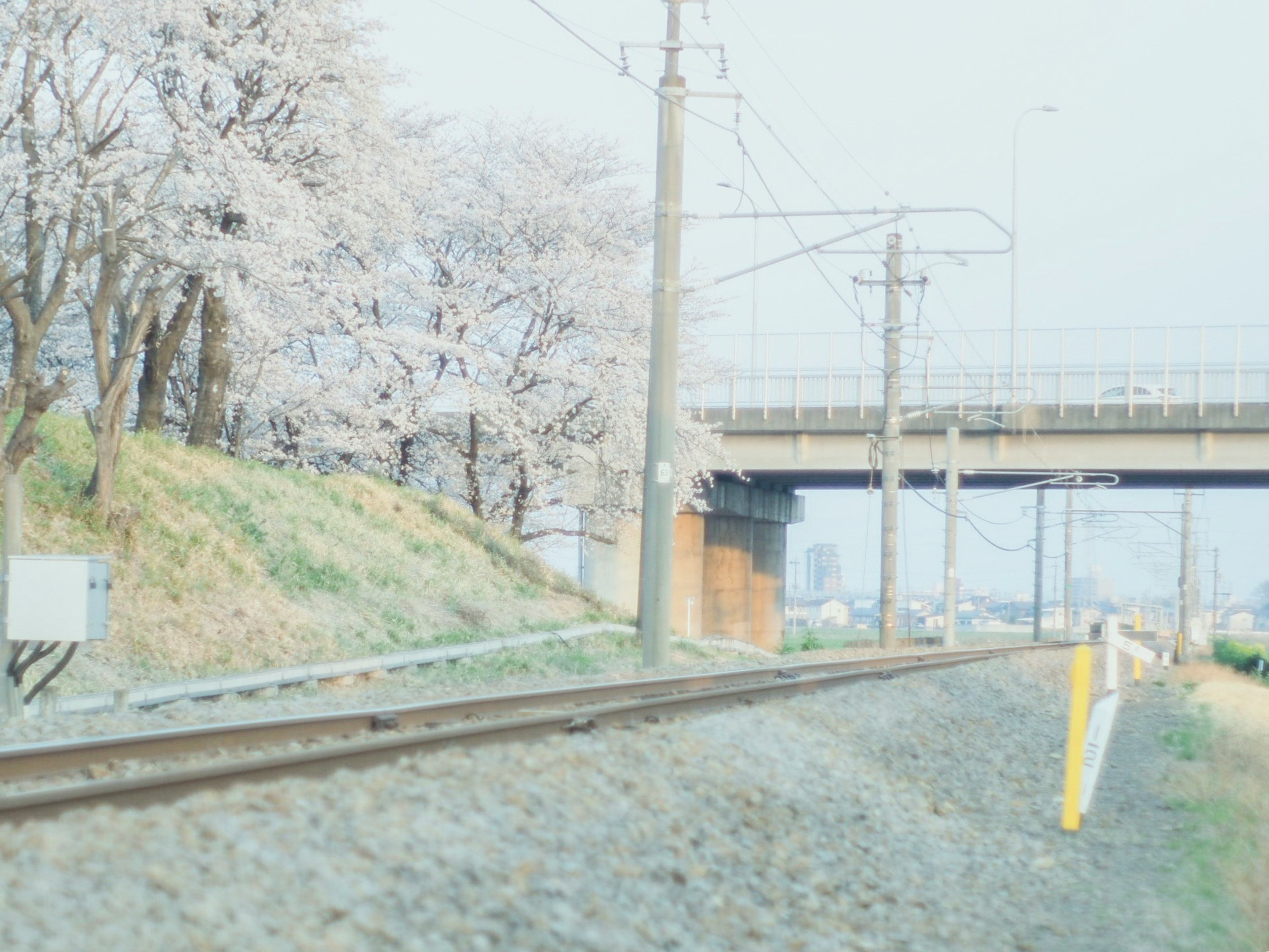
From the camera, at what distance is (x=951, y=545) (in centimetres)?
3884

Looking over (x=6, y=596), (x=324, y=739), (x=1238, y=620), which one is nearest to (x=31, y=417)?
(x=6, y=596)

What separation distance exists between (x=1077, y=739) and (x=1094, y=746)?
0.25 meters

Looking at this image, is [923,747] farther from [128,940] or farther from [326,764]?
[128,940]

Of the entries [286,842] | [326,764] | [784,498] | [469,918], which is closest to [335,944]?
[469,918]

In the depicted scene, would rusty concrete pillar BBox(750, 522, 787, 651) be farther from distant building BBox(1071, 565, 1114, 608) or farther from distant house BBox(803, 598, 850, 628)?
distant house BBox(803, 598, 850, 628)

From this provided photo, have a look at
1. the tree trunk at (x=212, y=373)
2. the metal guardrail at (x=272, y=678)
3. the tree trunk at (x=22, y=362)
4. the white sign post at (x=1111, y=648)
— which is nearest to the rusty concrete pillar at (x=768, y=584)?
the tree trunk at (x=212, y=373)

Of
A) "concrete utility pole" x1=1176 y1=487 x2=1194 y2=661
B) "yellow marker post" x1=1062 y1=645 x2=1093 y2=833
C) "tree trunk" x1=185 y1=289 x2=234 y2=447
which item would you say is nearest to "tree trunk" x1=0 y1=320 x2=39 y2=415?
"tree trunk" x1=185 y1=289 x2=234 y2=447

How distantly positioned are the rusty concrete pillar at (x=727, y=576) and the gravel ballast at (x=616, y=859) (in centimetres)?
3844

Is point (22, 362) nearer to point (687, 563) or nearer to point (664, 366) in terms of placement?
point (664, 366)

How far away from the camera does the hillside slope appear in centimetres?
1845

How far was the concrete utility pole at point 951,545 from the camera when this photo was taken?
3788cm

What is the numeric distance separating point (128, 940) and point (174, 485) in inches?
801

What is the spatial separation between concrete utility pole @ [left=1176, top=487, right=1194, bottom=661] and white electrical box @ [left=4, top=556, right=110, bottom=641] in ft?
185

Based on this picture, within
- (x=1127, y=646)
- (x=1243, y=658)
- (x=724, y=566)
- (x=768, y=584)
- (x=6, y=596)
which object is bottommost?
(x=1243, y=658)
